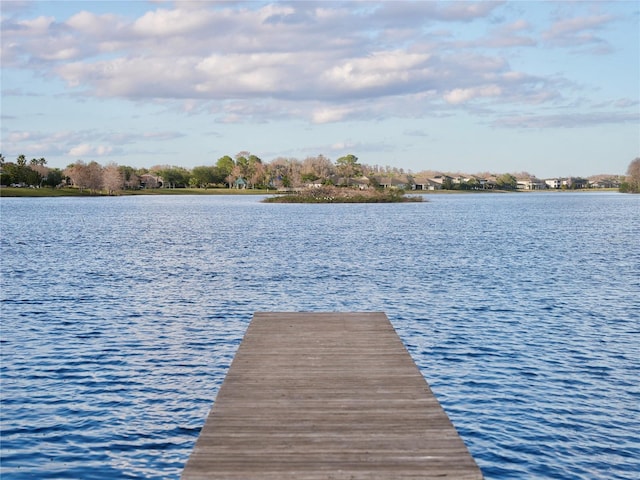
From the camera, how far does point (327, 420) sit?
37.4ft

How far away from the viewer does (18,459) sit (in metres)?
13.9

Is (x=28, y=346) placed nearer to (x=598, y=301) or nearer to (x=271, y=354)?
(x=271, y=354)

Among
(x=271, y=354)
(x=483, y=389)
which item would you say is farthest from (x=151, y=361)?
(x=483, y=389)

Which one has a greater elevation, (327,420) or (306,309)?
(327,420)

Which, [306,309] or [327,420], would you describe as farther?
[306,309]

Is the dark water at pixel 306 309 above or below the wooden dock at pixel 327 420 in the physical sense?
below

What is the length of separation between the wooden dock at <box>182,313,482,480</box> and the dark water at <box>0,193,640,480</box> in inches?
84.5

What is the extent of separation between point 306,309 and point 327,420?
19.1 meters

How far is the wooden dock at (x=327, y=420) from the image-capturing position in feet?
30.6

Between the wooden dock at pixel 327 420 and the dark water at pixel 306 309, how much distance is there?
2.15 meters

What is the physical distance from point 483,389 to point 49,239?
206 feet

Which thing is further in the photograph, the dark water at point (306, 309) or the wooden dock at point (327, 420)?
the dark water at point (306, 309)

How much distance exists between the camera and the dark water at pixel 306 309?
1459 centimetres

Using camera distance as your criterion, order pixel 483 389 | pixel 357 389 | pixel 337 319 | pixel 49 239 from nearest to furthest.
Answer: pixel 357 389
pixel 483 389
pixel 337 319
pixel 49 239
